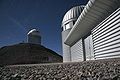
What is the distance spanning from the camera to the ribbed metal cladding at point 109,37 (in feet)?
22.4

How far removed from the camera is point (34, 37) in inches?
2014

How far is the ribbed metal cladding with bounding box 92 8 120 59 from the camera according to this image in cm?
682

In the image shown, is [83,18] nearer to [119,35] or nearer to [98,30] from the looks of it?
[98,30]

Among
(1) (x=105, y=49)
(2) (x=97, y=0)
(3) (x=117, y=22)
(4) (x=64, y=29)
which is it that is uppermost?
(4) (x=64, y=29)

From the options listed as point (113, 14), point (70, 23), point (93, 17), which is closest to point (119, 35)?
point (113, 14)

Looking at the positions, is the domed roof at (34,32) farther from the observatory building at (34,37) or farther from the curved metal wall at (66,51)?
the curved metal wall at (66,51)

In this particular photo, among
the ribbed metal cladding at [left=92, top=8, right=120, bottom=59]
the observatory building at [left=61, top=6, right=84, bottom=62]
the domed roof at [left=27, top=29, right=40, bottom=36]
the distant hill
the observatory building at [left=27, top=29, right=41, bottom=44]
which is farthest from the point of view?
the observatory building at [left=27, top=29, right=41, bottom=44]

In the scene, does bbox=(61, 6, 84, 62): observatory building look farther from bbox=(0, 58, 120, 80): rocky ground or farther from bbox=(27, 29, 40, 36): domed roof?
bbox=(27, 29, 40, 36): domed roof

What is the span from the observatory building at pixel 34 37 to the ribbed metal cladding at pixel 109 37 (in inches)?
1646

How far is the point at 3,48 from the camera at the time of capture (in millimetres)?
53812

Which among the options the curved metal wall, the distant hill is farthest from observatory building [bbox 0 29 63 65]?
the curved metal wall

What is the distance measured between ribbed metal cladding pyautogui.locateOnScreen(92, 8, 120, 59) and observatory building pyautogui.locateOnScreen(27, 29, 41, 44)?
137 ft

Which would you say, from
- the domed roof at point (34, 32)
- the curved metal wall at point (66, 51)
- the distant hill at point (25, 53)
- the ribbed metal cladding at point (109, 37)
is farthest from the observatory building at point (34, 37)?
the ribbed metal cladding at point (109, 37)

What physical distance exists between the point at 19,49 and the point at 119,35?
4871 centimetres
